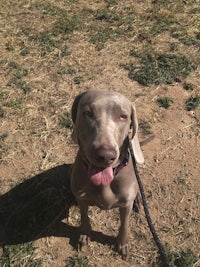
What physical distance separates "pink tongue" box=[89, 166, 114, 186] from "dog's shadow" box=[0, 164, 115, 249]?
123cm

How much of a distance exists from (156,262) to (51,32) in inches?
174

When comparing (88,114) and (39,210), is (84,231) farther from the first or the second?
(88,114)

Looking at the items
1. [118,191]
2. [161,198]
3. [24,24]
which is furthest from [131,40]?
[118,191]

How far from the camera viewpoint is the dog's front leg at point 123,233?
371 cm

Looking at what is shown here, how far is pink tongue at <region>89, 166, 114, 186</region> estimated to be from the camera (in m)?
3.12

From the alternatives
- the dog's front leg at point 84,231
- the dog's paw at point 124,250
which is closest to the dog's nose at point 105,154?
the dog's front leg at point 84,231

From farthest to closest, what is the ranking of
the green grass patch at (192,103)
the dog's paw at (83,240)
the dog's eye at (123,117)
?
1. the green grass patch at (192,103)
2. the dog's paw at (83,240)
3. the dog's eye at (123,117)

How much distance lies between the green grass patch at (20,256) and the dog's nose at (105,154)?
1.60m

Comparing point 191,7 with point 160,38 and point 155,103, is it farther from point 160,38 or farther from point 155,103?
point 155,103

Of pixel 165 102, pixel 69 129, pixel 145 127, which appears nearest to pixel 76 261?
pixel 69 129

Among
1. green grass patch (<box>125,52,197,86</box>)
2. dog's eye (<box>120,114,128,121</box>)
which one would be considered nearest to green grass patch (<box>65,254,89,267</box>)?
dog's eye (<box>120,114,128,121</box>)

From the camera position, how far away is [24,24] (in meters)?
7.13

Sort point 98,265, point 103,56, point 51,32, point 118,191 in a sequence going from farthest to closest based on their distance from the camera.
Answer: point 51,32
point 103,56
point 98,265
point 118,191

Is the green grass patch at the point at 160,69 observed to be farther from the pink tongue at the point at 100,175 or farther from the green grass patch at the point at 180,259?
the pink tongue at the point at 100,175
